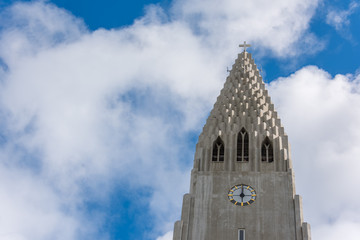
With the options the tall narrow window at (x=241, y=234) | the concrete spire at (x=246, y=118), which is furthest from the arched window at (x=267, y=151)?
the tall narrow window at (x=241, y=234)

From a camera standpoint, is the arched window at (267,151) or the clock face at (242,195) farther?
the arched window at (267,151)

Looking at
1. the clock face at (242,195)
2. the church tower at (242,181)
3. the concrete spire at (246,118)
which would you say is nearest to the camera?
the church tower at (242,181)

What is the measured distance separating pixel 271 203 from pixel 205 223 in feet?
20.8

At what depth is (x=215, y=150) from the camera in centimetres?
6241

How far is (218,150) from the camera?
61.9 metres

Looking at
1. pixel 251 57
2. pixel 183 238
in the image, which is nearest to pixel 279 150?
pixel 183 238

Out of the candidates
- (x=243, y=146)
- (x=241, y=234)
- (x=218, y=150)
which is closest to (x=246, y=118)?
(x=243, y=146)

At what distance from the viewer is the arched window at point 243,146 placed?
200 ft

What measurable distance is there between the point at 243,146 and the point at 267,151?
2.44 metres

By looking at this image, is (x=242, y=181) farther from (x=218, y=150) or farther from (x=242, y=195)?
(x=218, y=150)

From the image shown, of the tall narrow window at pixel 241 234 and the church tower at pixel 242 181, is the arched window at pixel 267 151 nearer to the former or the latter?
the church tower at pixel 242 181

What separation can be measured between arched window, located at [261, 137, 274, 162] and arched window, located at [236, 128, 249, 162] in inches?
62.8

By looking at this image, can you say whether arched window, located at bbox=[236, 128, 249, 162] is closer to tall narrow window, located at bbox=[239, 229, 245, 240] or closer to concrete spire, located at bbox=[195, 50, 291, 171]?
concrete spire, located at bbox=[195, 50, 291, 171]

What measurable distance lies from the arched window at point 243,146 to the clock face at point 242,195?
11.5ft
